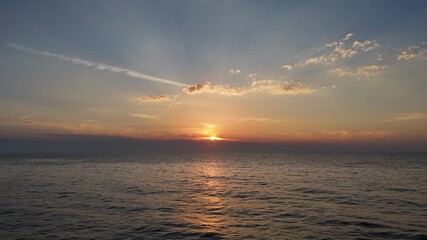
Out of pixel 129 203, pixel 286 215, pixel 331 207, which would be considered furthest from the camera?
pixel 129 203

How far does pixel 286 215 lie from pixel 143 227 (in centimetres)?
1236

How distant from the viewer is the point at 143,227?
78.6ft

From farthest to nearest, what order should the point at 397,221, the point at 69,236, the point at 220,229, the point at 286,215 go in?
1. the point at 286,215
2. the point at 397,221
3. the point at 220,229
4. the point at 69,236

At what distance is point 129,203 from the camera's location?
1358 inches

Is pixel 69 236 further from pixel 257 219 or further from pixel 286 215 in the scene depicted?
pixel 286 215

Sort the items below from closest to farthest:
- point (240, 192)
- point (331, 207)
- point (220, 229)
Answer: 1. point (220, 229)
2. point (331, 207)
3. point (240, 192)

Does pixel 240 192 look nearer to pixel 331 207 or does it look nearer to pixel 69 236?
pixel 331 207

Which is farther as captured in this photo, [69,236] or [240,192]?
[240,192]

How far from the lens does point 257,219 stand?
26.5 meters

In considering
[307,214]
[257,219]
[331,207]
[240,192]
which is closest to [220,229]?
[257,219]

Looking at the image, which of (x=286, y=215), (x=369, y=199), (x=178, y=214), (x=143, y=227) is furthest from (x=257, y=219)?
(x=369, y=199)

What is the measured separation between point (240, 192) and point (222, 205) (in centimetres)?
1066

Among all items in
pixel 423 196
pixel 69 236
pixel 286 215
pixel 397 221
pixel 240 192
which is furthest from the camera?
pixel 240 192

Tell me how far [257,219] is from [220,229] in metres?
4.36
